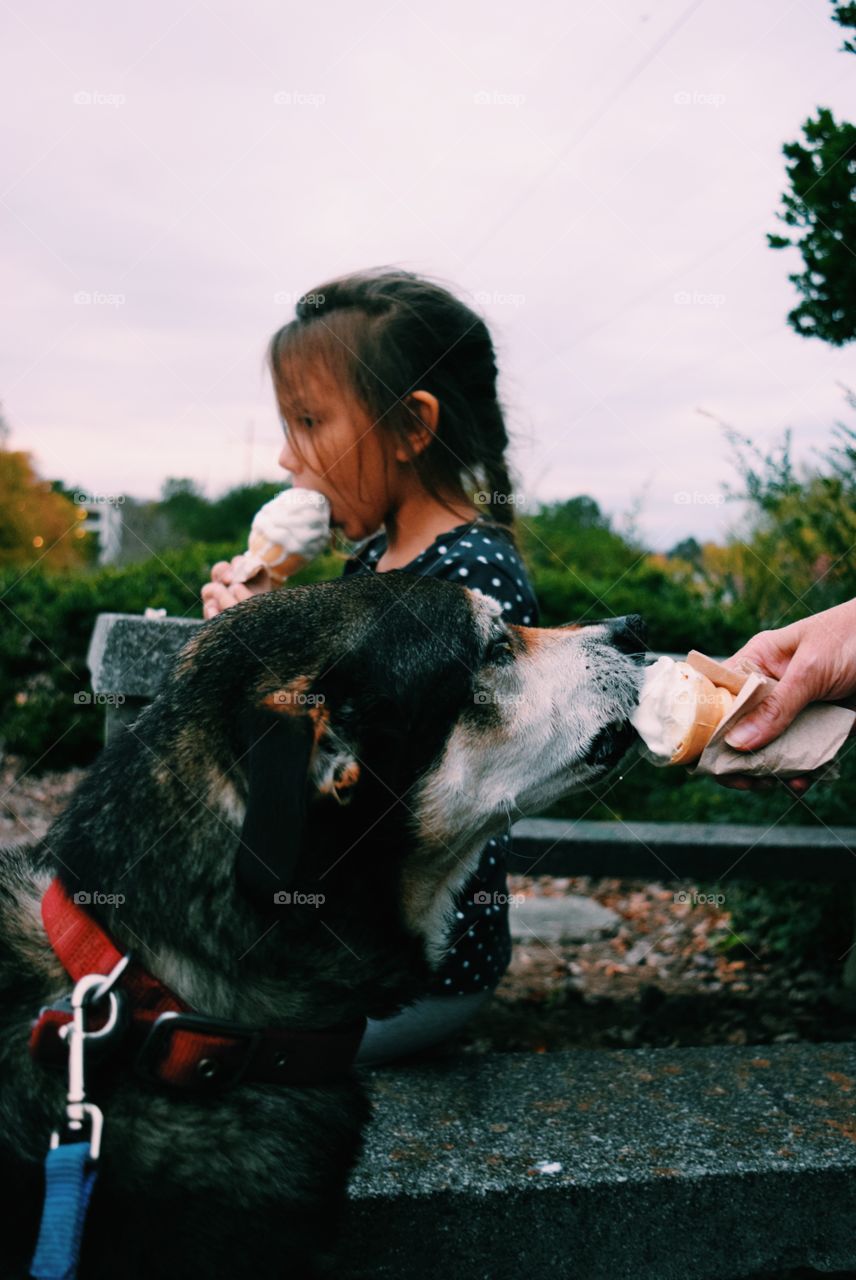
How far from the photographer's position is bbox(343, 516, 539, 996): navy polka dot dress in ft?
9.12

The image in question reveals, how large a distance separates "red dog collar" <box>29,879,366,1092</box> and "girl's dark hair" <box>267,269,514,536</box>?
200 cm

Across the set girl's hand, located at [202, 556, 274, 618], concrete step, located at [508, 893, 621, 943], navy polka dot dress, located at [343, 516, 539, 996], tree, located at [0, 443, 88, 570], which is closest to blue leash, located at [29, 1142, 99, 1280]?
navy polka dot dress, located at [343, 516, 539, 996]

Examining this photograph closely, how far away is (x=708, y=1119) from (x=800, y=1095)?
307mm

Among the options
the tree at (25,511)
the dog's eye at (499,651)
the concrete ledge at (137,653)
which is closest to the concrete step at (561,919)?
the concrete ledge at (137,653)

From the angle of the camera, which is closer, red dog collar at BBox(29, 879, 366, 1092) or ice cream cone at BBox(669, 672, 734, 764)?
red dog collar at BBox(29, 879, 366, 1092)

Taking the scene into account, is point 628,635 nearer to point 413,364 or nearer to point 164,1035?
point 413,364

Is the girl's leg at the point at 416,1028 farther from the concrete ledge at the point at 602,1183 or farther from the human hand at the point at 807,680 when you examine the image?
the human hand at the point at 807,680

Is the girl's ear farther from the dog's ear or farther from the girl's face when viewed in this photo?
the dog's ear

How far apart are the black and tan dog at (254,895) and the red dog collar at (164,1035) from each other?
12 millimetres

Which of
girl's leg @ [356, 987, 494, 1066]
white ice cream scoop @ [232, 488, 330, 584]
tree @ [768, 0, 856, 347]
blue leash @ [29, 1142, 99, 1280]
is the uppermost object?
tree @ [768, 0, 856, 347]

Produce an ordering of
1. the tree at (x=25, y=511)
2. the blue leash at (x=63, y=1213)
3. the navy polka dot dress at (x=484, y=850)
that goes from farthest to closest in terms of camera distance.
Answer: the tree at (x=25, y=511), the navy polka dot dress at (x=484, y=850), the blue leash at (x=63, y=1213)

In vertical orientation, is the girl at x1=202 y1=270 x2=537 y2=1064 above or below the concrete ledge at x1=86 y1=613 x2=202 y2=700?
above

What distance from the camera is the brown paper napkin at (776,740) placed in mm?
2283

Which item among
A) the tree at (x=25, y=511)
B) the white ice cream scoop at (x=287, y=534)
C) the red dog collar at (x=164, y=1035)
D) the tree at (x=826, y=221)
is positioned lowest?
the red dog collar at (x=164, y=1035)
